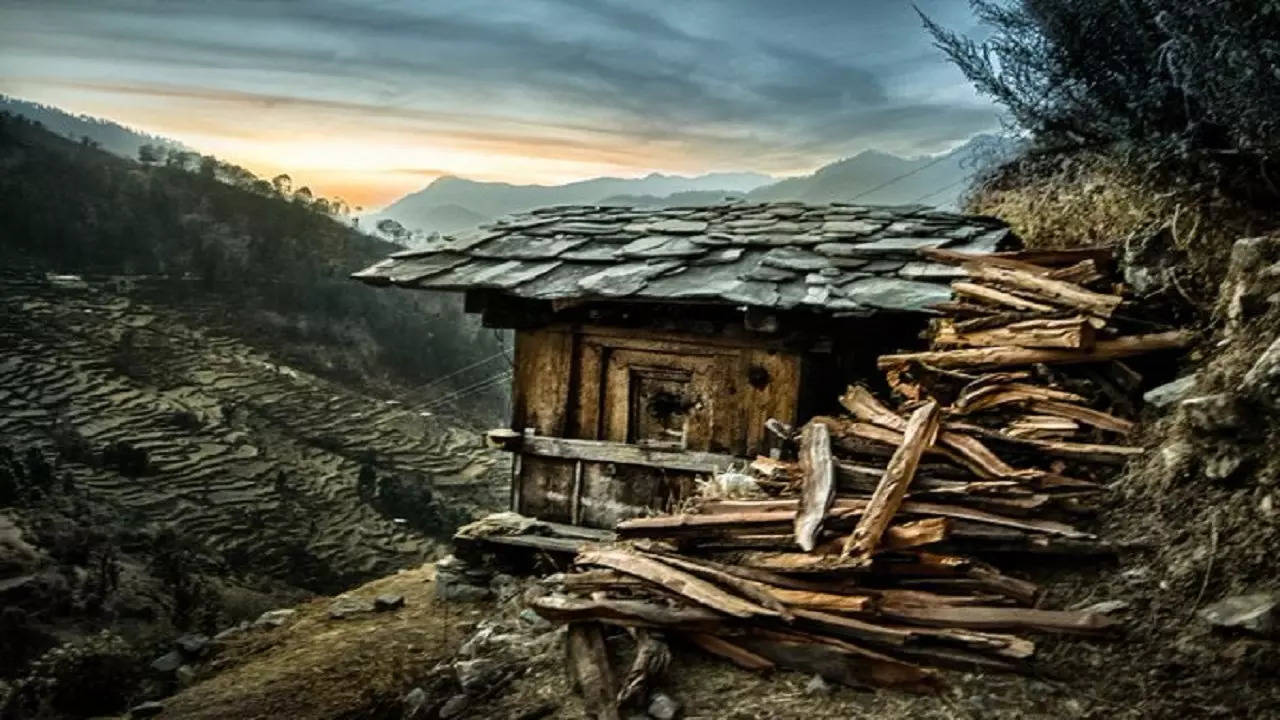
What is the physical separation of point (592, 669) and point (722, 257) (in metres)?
4.37

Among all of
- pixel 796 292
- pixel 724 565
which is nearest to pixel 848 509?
pixel 724 565

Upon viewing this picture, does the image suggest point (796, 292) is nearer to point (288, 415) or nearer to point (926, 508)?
point (926, 508)

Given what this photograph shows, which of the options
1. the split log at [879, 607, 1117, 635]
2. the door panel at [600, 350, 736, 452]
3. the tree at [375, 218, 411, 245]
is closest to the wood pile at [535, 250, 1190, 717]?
the split log at [879, 607, 1117, 635]

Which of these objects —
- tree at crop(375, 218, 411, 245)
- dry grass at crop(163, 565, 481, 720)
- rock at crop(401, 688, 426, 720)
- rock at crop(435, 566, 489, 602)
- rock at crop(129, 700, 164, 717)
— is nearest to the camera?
rock at crop(401, 688, 426, 720)

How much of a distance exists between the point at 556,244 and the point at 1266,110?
5.77 m

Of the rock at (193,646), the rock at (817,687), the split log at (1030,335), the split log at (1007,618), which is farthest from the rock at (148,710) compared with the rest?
the split log at (1030,335)

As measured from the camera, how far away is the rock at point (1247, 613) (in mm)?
2943

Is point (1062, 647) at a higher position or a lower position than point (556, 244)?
lower

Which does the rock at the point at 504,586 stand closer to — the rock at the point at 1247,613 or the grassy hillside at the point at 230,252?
the rock at the point at 1247,613

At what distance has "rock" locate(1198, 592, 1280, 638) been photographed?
2.94 m

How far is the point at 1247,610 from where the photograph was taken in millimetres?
3033

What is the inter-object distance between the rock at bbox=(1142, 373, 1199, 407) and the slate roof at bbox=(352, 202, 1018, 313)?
1675 millimetres

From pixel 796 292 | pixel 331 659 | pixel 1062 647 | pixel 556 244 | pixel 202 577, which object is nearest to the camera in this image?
pixel 1062 647

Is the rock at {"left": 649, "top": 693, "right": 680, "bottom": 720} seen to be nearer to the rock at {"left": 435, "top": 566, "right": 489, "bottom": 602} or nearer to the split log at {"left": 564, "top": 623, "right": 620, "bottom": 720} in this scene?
the split log at {"left": 564, "top": 623, "right": 620, "bottom": 720}
